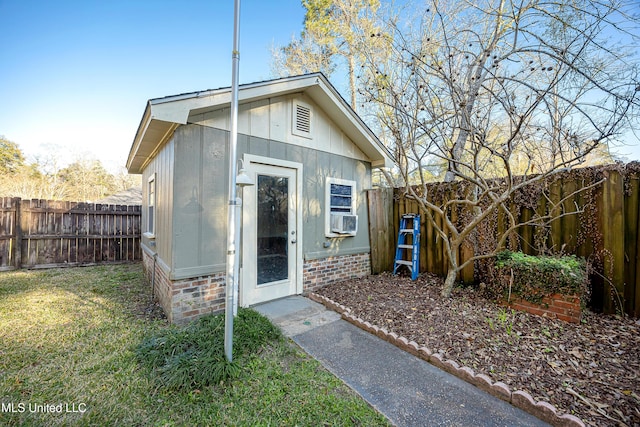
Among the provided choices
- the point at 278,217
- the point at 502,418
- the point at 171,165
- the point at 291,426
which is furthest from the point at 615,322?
the point at 171,165

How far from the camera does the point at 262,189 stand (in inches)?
166

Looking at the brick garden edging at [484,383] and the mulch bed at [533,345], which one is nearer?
the brick garden edging at [484,383]

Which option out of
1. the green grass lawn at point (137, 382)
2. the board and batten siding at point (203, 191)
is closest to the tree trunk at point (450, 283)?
the green grass lawn at point (137, 382)

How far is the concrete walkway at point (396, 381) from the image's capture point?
1958 millimetres

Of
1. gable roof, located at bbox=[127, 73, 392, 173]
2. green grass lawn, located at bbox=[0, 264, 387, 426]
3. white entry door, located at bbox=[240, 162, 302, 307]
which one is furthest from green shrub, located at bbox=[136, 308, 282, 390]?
gable roof, located at bbox=[127, 73, 392, 173]

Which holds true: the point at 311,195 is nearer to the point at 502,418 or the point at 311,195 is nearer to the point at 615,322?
the point at 502,418

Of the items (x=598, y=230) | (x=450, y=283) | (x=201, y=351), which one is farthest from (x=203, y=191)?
(x=598, y=230)

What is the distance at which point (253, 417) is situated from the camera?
6.45 feet

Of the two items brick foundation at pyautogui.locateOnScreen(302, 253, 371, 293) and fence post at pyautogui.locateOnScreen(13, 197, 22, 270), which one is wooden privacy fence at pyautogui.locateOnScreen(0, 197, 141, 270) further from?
brick foundation at pyautogui.locateOnScreen(302, 253, 371, 293)

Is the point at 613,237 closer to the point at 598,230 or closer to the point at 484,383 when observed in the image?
the point at 598,230

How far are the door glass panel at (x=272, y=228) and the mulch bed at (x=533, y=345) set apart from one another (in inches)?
46.9

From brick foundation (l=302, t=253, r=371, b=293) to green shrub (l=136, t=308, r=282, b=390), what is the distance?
1.58 metres

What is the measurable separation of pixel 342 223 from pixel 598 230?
12.2ft

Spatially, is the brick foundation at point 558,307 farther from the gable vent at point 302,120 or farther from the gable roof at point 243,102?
the gable vent at point 302,120
